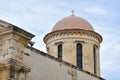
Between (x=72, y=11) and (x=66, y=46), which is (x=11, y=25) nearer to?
(x=66, y=46)

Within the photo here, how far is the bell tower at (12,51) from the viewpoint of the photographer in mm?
15531

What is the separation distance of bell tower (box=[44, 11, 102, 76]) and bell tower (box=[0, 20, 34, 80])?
10607mm

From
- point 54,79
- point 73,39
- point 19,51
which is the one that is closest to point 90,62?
point 73,39

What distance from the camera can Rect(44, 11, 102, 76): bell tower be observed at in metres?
27.0

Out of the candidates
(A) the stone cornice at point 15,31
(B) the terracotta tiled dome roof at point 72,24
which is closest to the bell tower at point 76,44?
(B) the terracotta tiled dome roof at point 72,24

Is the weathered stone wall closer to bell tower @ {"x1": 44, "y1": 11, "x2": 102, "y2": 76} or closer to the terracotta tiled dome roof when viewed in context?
bell tower @ {"x1": 44, "y1": 11, "x2": 102, "y2": 76}

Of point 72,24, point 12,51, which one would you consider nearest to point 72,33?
point 72,24

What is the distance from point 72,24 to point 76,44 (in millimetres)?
1600

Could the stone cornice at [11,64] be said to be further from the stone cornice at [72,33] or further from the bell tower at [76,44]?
the stone cornice at [72,33]

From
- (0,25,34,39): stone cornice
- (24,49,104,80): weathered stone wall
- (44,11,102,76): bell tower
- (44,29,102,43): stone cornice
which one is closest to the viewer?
(0,25,34,39): stone cornice

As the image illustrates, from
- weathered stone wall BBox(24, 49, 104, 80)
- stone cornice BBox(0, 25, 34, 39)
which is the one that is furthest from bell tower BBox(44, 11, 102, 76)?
stone cornice BBox(0, 25, 34, 39)

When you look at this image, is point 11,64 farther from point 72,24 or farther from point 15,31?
point 72,24

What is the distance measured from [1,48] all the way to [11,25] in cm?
110

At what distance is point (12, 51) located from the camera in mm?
15914
